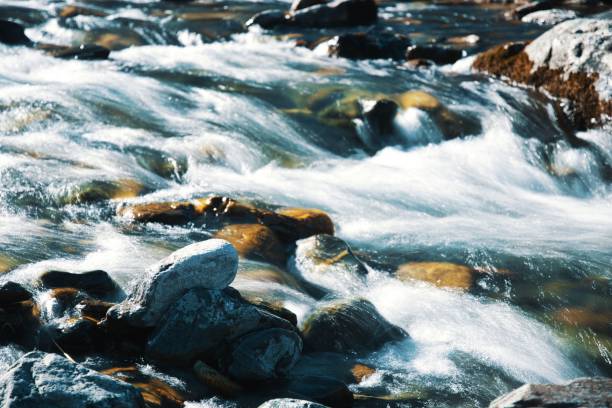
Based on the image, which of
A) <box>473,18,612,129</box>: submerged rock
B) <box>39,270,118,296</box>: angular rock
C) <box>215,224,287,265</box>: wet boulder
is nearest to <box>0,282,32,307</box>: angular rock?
<box>39,270,118,296</box>: angular rock

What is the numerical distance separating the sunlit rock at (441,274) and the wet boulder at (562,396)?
3513 millimetres

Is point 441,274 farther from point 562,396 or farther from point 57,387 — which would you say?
point 57,387

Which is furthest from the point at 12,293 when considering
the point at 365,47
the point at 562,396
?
the point at 365,47

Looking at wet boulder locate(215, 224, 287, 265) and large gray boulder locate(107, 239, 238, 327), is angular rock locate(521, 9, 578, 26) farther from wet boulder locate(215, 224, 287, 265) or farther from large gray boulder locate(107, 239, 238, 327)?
large gray boulder locate(107, 239, 238, 327)

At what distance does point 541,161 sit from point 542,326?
18.4 ft

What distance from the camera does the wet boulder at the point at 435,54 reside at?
1708 centimetres

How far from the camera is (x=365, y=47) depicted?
17.6 meters

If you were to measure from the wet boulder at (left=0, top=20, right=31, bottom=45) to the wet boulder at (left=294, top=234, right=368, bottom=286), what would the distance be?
1077 cm

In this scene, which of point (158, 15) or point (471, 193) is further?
point (158, 15)

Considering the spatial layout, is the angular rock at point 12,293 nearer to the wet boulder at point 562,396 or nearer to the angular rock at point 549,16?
the wet boulder at point 562,396

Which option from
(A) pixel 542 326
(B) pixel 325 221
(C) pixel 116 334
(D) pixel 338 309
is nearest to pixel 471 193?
(B) pixel 325 221

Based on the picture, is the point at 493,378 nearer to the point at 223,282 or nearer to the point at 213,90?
the point at 223,282

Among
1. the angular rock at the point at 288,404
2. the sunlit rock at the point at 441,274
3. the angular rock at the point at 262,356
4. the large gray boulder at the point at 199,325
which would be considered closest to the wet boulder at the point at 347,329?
the angular rock at the point at 262,356

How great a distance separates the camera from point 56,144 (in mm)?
10547
